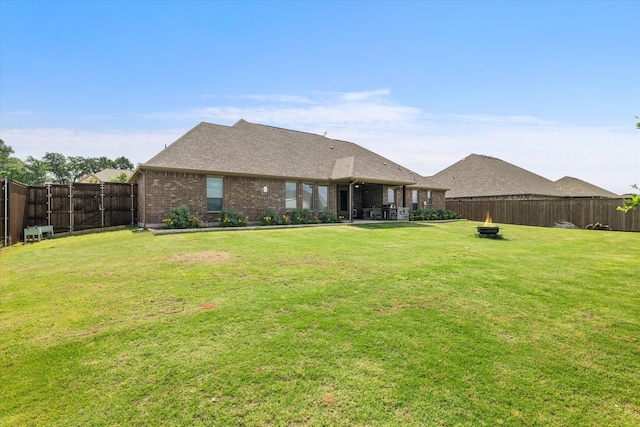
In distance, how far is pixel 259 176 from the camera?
16.8 metres

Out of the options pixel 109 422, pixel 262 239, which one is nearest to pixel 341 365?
pixel 109 422

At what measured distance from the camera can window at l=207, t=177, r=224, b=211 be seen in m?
15.9

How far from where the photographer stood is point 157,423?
2.33 metres

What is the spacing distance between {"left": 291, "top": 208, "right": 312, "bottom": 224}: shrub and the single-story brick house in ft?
2.54

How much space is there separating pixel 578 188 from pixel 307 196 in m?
36.4

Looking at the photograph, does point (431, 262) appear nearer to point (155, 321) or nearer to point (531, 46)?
point (155, 321)

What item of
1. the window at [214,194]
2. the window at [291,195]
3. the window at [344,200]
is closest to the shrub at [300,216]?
the window at [291,195]

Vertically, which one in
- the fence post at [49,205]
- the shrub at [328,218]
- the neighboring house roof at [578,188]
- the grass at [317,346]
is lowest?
the grass at [317,346]

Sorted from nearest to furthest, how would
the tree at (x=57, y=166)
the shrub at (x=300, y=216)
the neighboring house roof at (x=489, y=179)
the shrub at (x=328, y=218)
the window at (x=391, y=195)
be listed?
1. the shrub at (x=300, y=216)
2. the shrub at (x=328, y=218)
3. the window at (x=391, y=195)
4. the neighboring house roof at (x=489, y=179)
5. the tree at (x=57, y=166)

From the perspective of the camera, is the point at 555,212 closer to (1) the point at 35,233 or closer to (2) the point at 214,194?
(2) the point at 214,194

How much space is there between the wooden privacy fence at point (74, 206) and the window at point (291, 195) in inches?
330

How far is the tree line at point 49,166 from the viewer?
55.2 m

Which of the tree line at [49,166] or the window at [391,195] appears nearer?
the window at [391,195]

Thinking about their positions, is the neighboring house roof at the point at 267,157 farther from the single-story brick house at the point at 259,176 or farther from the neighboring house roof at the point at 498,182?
the neighboring house roof at the point at 498,182
